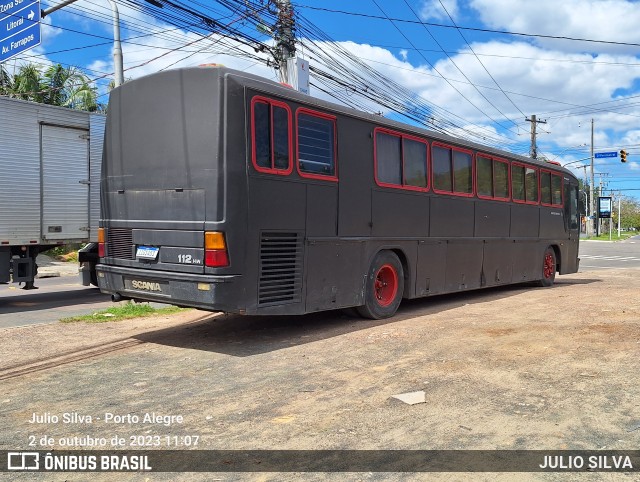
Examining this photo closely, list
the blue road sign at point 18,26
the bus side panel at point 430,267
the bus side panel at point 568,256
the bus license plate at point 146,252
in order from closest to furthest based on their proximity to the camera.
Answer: the bus license plate at point 146,252
the bus side panel at point 430,267
the blue road sign at point 18,26
the bus side panel at point 568,256

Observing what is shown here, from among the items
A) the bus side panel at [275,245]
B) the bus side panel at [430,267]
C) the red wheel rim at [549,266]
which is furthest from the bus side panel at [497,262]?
the bus side panel at [275,245]

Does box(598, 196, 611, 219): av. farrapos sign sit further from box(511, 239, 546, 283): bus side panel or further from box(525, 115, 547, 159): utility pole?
box(511, 239, 546, 283): bus side panel

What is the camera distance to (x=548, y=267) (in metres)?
14.5

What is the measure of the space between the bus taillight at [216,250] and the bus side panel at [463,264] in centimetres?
524

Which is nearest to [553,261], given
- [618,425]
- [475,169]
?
[475,169]

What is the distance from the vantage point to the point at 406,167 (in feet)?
30.5

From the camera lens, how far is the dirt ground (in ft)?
13.5

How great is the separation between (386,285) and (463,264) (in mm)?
2381

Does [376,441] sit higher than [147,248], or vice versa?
[147,248]

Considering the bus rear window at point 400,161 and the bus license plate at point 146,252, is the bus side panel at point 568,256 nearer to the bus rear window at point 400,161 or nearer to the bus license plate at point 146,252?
the bus rear window at point 400,161

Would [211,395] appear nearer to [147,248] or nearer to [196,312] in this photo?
[147,248]

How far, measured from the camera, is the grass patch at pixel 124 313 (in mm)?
9193

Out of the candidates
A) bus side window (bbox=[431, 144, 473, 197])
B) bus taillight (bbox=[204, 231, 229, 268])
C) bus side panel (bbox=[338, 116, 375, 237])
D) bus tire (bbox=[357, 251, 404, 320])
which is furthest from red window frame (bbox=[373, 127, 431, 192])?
bus taillight (bbox=[204, 231, 229, 268])

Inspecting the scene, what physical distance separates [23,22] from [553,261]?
13.6 metres
